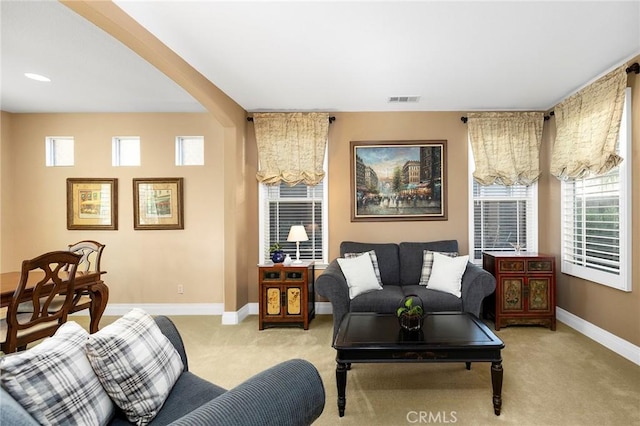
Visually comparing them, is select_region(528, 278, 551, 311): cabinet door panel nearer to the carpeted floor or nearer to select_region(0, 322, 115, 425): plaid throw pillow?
the carpeted floor

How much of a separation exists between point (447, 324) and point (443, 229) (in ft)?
6.33

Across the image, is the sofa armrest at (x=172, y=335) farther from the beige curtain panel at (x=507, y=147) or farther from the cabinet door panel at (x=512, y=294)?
the beige curtain panel at (x=507, y=147)

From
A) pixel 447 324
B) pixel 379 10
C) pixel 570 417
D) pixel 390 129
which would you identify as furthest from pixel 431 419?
pixel 390 129

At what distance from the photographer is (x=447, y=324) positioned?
2.44 m

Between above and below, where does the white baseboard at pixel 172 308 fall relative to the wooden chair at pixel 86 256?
below

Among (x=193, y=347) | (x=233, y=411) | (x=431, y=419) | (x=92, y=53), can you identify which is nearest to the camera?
(x=233, y=411)

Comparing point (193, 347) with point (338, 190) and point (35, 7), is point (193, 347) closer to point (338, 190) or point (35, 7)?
point (338, 190)

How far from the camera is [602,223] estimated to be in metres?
3.13

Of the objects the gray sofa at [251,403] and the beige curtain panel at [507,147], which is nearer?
the gray sofa at [251,403]

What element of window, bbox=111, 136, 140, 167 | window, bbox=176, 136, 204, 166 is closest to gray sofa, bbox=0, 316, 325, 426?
window, bbox=176, 136, 204, 166

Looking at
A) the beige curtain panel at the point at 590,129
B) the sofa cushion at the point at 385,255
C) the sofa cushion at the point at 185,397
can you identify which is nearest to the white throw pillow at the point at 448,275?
the sofa cushion at the point at 385,255

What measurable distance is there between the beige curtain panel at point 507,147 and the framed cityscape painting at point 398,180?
1.53 ft

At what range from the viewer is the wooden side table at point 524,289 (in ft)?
11.6

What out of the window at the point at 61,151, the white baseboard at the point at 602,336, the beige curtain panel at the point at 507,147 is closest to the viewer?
the white baseboard at the point at 602,336
